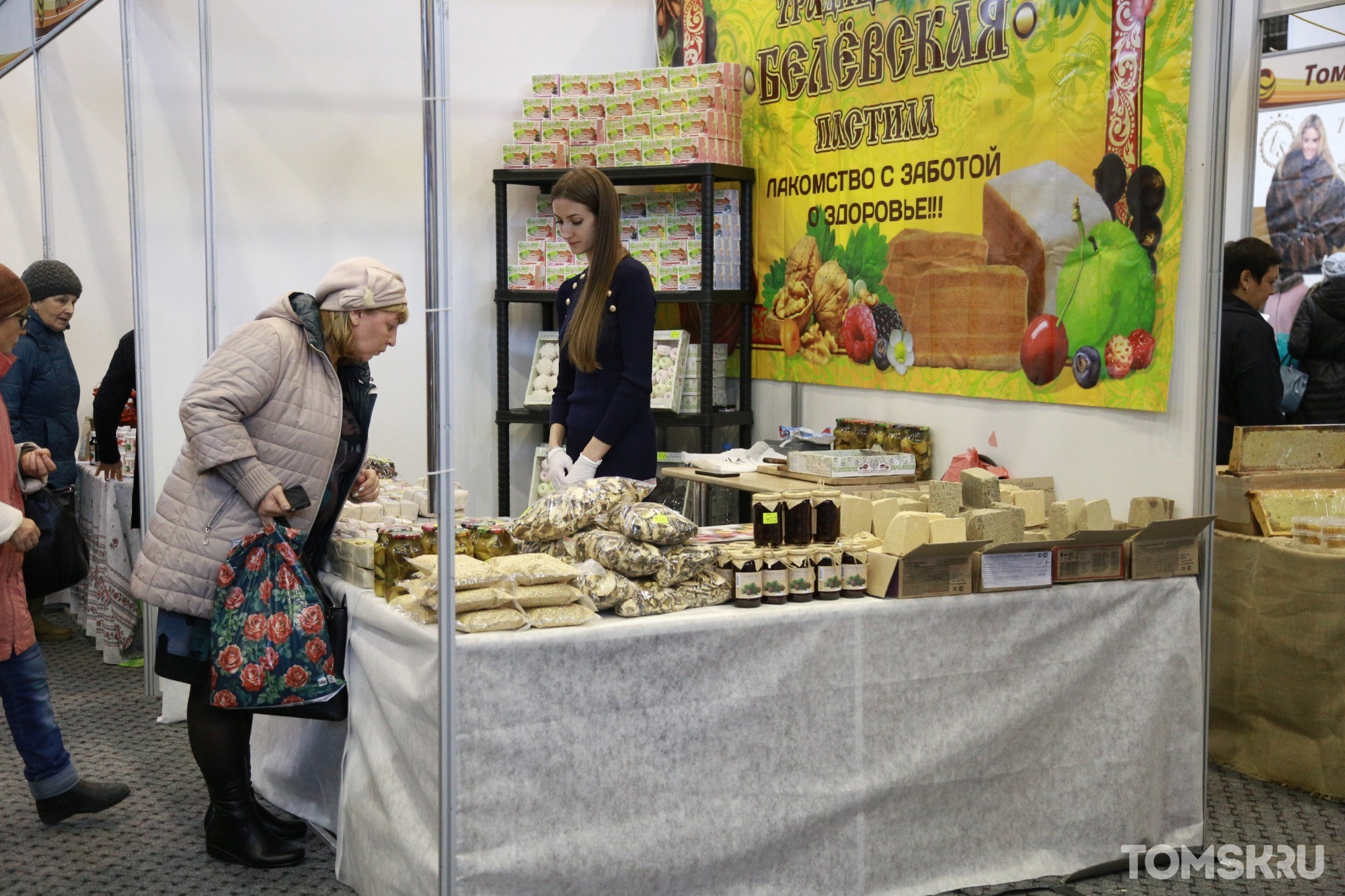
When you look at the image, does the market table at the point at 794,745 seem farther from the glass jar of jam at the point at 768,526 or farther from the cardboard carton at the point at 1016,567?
the glass jar of jam at the point at 768,526

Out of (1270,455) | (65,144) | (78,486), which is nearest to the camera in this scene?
(1270,455)

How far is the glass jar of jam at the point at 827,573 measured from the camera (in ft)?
9.57

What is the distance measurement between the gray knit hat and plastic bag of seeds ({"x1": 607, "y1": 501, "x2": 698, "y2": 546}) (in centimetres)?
353

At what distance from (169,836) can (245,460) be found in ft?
3.73

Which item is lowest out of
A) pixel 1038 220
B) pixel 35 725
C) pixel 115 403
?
pixel 35 725

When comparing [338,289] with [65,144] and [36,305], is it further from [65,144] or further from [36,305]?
[65,144]

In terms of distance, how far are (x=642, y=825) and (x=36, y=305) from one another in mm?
3899

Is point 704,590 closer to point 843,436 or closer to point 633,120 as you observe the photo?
point 843,436

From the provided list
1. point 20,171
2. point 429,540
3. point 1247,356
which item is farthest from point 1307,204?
point 20,171

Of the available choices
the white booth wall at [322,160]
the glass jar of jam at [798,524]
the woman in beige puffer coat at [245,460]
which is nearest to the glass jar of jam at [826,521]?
the glass jar of jam at [798,524]

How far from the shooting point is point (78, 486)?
580 cm

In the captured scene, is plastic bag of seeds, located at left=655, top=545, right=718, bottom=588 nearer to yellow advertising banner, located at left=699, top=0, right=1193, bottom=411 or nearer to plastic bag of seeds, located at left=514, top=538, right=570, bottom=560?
plastic bag of seeds, located at left=514, top=538, right=570, bottom=560

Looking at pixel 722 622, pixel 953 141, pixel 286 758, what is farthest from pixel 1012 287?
pixel 286 758

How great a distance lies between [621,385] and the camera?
12.1ft
